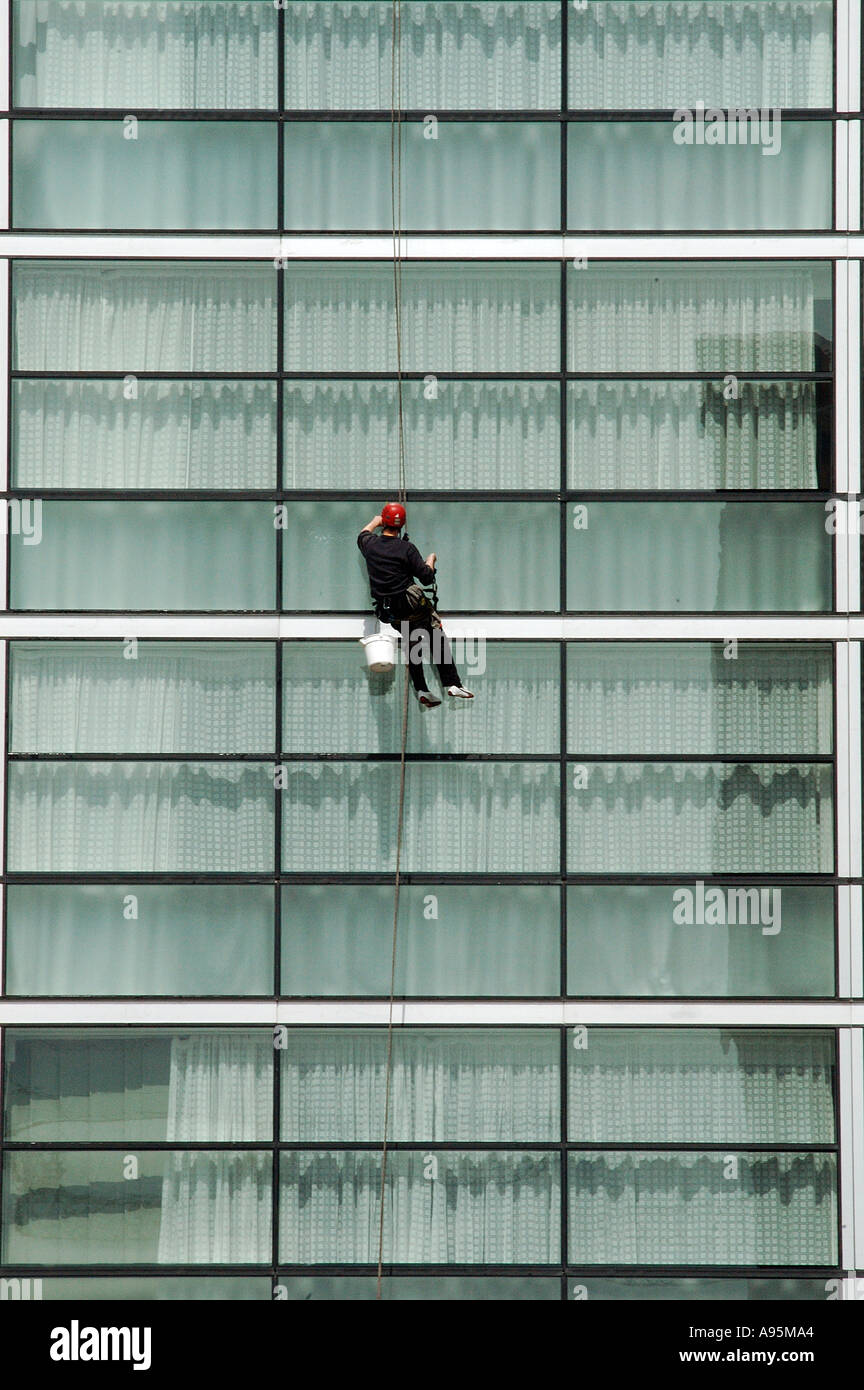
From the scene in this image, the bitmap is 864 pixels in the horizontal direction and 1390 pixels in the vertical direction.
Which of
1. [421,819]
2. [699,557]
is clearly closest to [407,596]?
[421,819]

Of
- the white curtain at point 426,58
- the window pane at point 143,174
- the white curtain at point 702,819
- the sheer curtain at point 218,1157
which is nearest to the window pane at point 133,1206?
the sheer curtain at point 218,1157

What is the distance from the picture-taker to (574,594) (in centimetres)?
1496

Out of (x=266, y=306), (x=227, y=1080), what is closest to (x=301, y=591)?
(x=266, y=306)

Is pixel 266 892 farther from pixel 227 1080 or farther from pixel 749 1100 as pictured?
pixel 749 1100

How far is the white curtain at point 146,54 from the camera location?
1498 centimetres

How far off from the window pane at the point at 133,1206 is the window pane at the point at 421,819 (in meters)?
3.20

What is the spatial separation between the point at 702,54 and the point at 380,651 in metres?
7.09

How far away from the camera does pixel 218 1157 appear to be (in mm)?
14805

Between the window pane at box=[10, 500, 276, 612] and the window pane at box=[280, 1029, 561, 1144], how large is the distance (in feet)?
15.0

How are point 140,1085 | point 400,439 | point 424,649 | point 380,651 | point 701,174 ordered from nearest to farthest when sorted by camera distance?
point 380,651, point 424,649, point 140,1085, point 400,439, point 701,174

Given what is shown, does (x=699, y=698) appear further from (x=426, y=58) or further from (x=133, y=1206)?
(x=133, y=1206)

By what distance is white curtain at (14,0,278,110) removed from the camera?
14984 mm

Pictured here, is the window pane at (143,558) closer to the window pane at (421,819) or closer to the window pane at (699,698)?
the window pane at (421,819)
